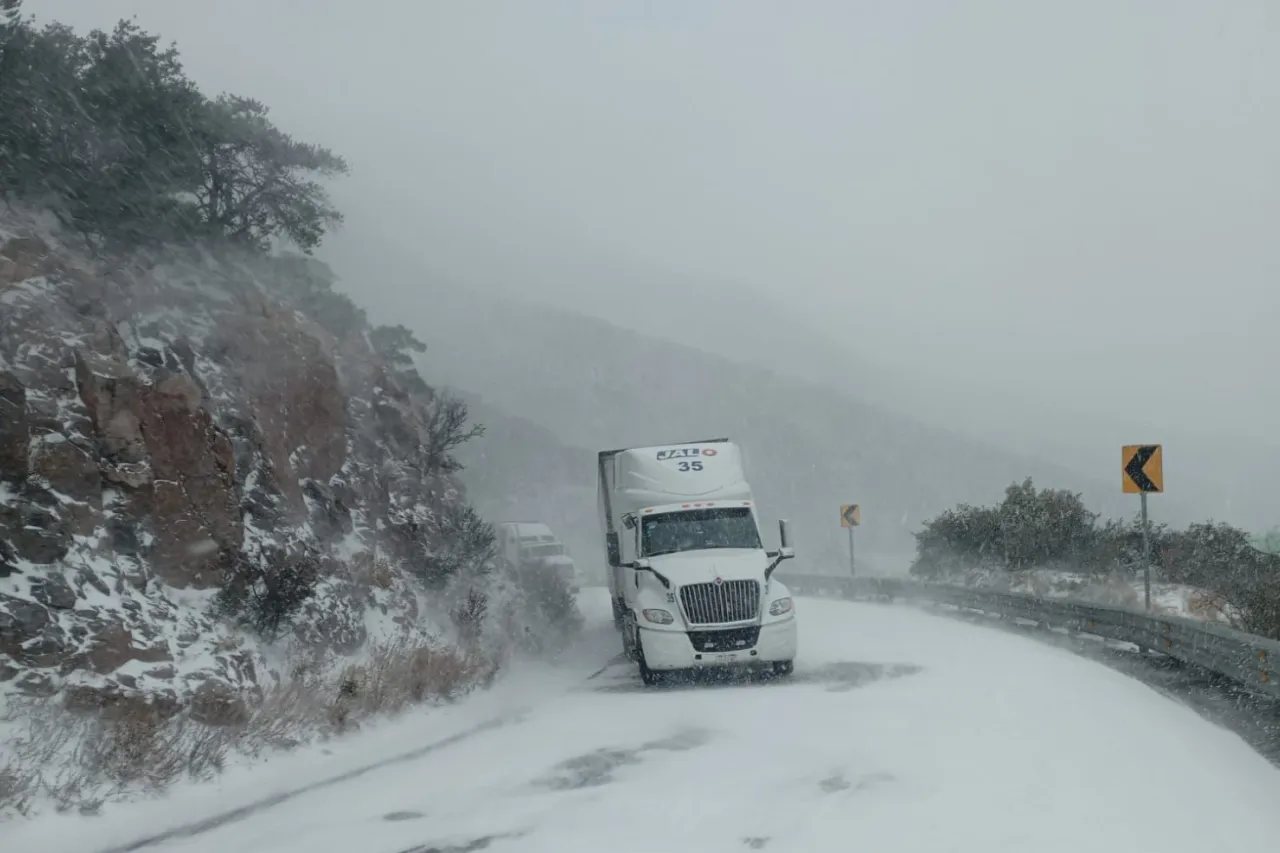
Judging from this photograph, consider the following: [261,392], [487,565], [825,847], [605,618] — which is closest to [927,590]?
[605,618]

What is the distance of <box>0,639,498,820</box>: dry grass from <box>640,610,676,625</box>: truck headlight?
347 centimetres

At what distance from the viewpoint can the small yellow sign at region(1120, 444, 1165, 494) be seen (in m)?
19.6

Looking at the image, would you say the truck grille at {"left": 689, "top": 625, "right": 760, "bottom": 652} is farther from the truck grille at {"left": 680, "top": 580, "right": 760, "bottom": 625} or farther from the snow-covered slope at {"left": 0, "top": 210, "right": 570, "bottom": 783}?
the snow-covered slope at {"left": 0, "top": 210, "right": 570, "bottom": 783}

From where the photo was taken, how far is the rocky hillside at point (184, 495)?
34.9 feet

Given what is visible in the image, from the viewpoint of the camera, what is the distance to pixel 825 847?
6.97m

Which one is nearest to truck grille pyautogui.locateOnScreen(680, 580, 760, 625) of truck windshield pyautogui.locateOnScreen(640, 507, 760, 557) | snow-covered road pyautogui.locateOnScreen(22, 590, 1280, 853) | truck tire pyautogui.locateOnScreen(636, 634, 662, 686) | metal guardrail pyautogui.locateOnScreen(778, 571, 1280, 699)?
truck tire pyautogui.locateOnScreen(636, 634, 662, 686)

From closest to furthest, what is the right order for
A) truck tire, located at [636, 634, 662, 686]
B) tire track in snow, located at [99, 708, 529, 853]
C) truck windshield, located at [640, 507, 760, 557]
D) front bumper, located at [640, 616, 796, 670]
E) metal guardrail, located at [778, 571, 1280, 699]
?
tire track in snow, located at [99, 708, 529, 853], metal guardrail, located at [778, 571, 1280, 699], front bumper, located at [640, 616, 796, 670], truck tire, located at [636, 634, 662, 686], truck windshield, located at [640, 507, 760, 557]

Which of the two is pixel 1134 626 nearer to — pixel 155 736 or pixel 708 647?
pixel 708 647

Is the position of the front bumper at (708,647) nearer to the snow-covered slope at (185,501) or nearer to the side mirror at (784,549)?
the side mirror at (784,549)

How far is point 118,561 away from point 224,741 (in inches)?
118

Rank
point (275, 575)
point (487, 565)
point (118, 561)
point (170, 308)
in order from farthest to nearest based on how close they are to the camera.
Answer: point (487, 565)
point (170, 308)
point (275, 575)
point (118, 561)

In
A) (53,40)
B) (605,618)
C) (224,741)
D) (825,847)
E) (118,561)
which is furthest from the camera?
(605,618)

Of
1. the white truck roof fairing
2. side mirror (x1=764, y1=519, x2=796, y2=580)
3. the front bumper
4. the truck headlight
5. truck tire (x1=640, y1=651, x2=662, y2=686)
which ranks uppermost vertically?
the white truck roof fairing

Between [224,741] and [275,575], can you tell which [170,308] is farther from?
[224,741]
